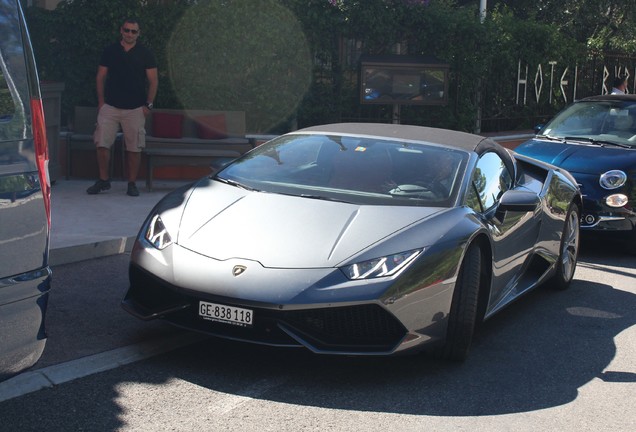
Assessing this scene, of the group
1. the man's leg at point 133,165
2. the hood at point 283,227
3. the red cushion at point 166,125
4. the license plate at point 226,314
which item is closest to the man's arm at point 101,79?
the man's leg at point 133,165

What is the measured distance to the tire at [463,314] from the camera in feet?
18.2

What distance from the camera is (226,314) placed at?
5098mm

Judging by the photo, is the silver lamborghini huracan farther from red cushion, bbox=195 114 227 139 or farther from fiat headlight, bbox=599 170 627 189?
red cushion, bbox=195 114 227 139

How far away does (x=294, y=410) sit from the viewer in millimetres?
4805

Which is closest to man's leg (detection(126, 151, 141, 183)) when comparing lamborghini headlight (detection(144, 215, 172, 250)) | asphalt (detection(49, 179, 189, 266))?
asphalt (detection(49, 179, 189, 266))

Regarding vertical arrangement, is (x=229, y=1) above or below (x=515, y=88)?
above

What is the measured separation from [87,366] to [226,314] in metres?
0.86

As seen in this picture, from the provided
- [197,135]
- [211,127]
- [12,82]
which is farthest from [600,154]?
[12,82]

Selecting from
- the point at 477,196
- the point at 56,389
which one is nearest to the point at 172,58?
the point at 477,196

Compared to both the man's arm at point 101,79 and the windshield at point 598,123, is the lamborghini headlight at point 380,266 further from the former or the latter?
the man's arm at point 101,79

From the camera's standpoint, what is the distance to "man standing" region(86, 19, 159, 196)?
10984 mm

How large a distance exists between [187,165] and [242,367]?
7.11 m

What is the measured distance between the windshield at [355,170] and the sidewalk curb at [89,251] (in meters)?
1.97

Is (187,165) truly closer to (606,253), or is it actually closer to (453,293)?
(606,253)
